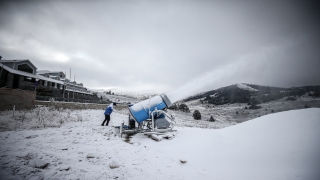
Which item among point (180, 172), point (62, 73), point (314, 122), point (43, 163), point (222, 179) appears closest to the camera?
point (43, 163)

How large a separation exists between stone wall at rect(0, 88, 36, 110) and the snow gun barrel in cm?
1487

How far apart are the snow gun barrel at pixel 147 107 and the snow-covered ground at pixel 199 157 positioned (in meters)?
2.28

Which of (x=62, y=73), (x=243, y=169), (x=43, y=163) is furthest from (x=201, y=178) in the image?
(x=62, y=73)

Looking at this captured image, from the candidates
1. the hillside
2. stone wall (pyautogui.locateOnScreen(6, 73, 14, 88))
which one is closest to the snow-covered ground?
the hillside

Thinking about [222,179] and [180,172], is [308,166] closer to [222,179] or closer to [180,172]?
[222,179]

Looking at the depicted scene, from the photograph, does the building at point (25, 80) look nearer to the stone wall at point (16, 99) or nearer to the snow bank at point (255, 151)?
the stone wall at point (16, 99)

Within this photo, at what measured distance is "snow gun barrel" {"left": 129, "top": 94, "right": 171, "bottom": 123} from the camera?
8672 millimetres

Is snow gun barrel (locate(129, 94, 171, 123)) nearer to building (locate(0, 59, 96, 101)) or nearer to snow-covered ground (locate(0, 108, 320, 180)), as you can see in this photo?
snow-covered ground (locate(0, 108, 320, 180))

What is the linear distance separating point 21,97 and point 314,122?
24.8 metres

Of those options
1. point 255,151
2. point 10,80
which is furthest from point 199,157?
point 10,80

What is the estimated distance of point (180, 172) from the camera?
13.6 feet

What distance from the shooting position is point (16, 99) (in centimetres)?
1432

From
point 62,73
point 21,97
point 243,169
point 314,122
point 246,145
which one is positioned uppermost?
point 62,73

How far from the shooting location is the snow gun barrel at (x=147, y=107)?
8672mm
